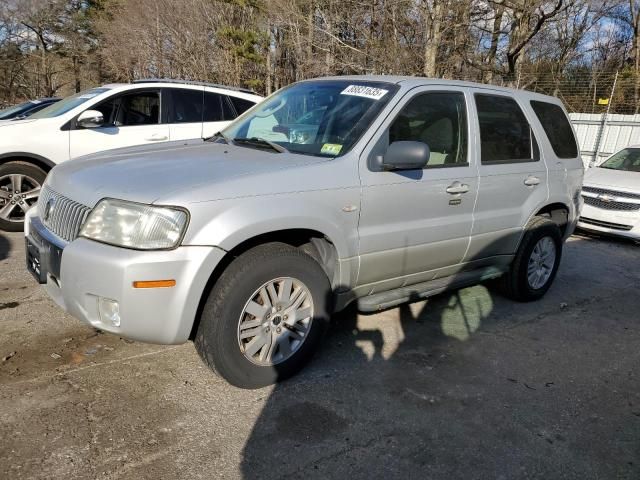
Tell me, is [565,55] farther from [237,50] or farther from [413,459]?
[413,459]

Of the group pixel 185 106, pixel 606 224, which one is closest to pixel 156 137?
pixel 185 106

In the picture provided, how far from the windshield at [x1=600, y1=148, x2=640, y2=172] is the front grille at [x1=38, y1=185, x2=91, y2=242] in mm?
8838

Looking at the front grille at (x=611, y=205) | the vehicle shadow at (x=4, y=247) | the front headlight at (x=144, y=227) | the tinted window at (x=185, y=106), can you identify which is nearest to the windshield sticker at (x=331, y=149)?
the front headlight at (x=144, y=227)

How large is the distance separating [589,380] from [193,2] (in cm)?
2225

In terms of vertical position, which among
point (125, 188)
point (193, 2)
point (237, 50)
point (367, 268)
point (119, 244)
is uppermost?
point (193, 2)

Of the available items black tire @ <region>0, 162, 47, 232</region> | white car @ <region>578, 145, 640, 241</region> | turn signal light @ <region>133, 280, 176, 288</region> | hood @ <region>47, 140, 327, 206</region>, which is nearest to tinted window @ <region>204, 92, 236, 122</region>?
black tire @ <region>0, 162, 47, 232</region>

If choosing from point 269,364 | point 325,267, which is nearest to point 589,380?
point 325,267

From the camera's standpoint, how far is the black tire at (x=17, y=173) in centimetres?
603

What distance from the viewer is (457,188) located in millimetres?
3766

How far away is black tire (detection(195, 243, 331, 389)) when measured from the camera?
9.11 ft

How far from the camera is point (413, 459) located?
102 inches

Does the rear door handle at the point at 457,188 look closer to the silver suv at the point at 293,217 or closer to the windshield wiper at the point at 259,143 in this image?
the silver suv at the point at 293,217

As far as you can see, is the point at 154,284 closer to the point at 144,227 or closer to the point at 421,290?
the point at 144,227

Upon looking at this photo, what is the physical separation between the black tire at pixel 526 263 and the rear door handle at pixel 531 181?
1.13 ft
